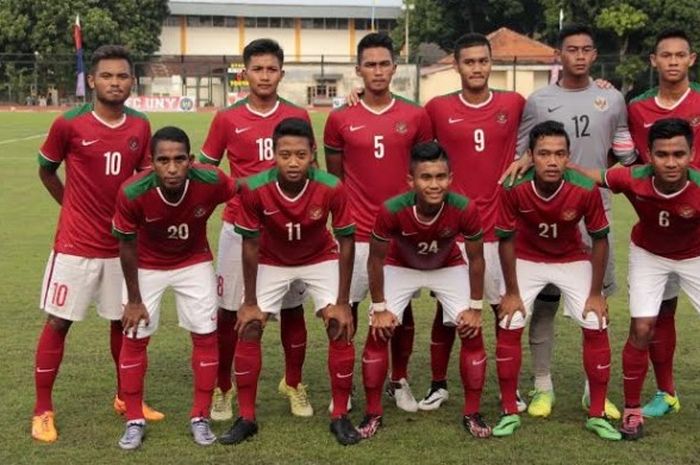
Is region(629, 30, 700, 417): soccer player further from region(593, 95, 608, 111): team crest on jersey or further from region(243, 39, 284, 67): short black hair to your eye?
region(243, 39, 284, 67): short black hair

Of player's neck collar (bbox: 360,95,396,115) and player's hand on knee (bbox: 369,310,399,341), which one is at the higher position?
player's neck collar (bbox: 360,95,396,115)

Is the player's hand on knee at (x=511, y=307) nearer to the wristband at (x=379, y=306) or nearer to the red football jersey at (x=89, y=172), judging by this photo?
the wristband at (x=379, y=306)

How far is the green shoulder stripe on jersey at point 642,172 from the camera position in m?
4.93

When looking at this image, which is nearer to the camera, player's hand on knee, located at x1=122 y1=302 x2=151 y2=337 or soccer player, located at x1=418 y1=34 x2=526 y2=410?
player's hand on knee, located at x1=122 y1=302 x2=151 y2=337

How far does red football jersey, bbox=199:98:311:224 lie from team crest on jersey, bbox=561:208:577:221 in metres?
1.61

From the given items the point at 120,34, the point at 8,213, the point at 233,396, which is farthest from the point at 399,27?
the point at 233,396

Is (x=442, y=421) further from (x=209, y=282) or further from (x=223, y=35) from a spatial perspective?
(x=223, y=35)

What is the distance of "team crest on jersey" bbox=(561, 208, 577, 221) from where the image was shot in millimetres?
4984

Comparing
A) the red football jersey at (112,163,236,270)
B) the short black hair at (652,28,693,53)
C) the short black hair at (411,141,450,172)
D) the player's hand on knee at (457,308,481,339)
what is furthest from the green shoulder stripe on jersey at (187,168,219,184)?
the short black hair at (652,28,693,53)

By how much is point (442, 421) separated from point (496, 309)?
0.75 m

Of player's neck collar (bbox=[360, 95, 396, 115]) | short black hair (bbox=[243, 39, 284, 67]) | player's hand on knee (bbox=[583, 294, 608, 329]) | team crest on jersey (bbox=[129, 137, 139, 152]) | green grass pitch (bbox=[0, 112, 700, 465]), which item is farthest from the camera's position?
player's neck collar (bbox=[360, 95, 396, 115])

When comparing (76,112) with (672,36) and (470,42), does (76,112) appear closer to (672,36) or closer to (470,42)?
(470,42)

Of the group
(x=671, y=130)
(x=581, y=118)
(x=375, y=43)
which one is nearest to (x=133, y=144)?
(x=375, y=43)

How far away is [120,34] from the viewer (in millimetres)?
57938
